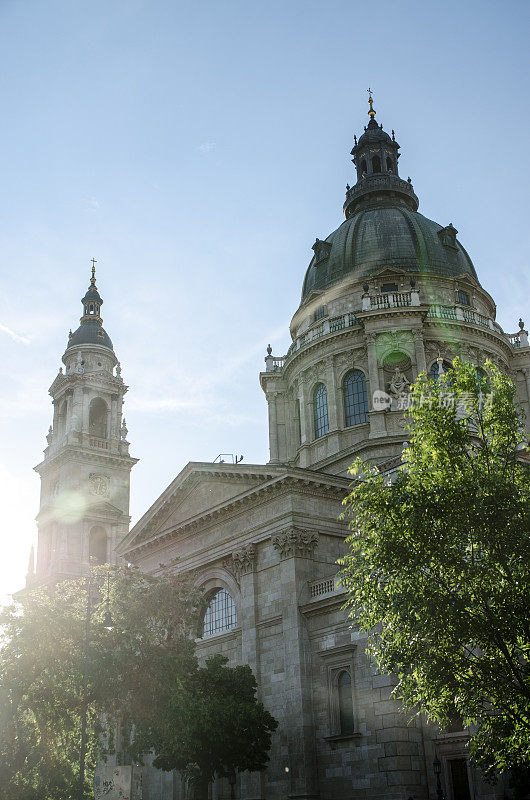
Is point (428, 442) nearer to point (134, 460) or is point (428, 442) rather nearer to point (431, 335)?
point (431, 335)

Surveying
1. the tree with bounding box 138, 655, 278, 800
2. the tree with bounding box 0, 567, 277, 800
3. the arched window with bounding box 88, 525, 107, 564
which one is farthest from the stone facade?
the arched window with bounding box 88, 525, 107, 564

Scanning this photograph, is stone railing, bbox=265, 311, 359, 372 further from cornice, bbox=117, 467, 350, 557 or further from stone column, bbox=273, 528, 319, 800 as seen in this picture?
stone column, bbox=273, 528, 319, 800

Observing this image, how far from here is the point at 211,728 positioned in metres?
28.1

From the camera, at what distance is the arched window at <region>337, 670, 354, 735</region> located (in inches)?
1209

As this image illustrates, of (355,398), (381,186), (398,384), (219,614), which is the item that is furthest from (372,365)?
(381,186)

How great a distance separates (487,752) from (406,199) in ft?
148

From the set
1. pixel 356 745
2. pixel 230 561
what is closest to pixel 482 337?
pixel 230 561

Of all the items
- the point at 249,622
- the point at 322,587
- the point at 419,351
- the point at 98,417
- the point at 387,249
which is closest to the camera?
the point at 322,587

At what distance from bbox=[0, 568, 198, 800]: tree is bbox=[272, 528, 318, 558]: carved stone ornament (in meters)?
7.72

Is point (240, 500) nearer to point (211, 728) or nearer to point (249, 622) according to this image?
point (249, 622)

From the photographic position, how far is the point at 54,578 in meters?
58.2

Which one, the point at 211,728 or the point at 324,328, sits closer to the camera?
the point at 211,728

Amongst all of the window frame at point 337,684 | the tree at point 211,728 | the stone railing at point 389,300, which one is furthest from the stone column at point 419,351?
the tree at point 211,728

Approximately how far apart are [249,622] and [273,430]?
59.2 feet
